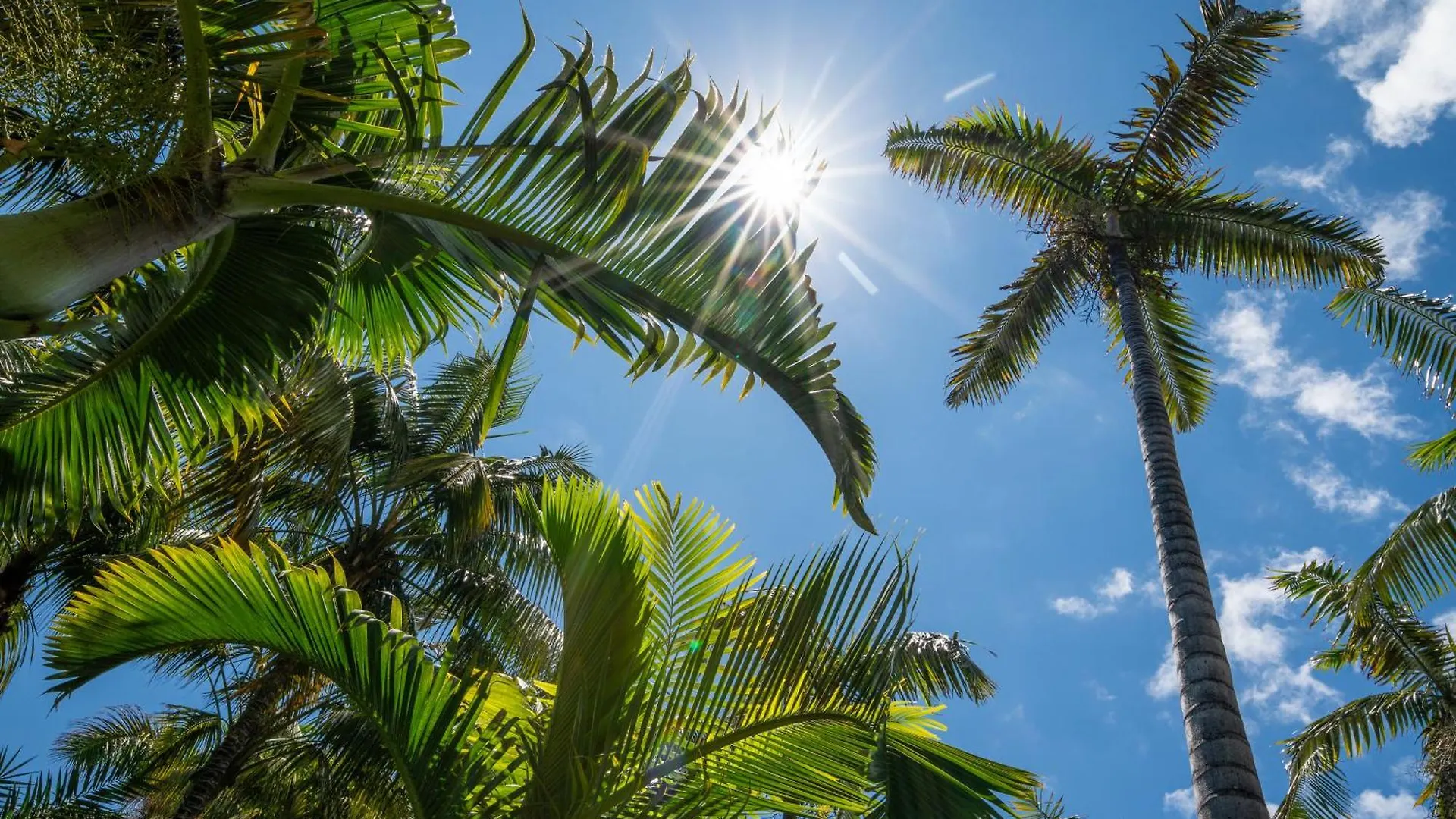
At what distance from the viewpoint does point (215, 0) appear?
10.5 feet

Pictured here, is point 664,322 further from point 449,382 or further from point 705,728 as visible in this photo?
point 449,382

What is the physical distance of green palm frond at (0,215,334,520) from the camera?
3.78 m

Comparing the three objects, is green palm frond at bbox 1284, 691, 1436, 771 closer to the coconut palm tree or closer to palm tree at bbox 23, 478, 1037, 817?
the coconut palm tree

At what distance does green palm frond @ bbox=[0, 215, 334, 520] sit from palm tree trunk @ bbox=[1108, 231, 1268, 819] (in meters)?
5.39

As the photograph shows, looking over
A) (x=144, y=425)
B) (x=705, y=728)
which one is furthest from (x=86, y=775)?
(x=705, y=728)

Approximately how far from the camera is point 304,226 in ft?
12.7

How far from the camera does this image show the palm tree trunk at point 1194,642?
5.50 m

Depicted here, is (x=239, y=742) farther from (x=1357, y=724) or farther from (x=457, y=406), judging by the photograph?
(x=1357, y=724)

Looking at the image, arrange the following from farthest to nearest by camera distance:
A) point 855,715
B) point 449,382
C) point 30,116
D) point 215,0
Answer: point 449,382
point 855,715
point 215,0
point 30,116

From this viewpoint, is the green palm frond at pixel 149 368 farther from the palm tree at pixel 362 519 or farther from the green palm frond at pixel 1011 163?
the green palm frond at pixel 1011 163

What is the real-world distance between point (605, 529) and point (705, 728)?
3.49 ft

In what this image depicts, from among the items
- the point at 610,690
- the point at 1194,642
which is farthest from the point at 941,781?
the point at 1194,642

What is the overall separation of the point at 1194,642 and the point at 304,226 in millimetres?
5806

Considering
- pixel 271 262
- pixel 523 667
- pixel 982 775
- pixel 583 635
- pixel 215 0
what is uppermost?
pixel 523 667
